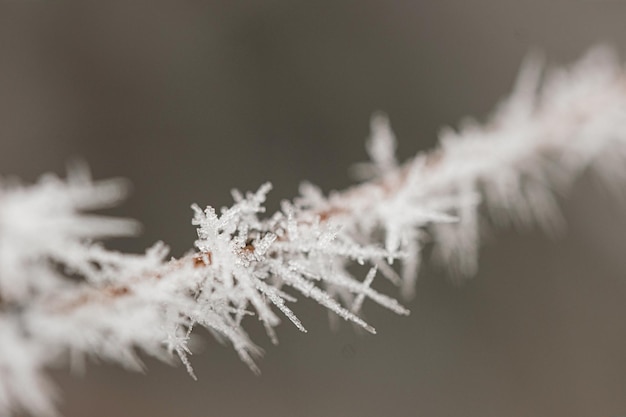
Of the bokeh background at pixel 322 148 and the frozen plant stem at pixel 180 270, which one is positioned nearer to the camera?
the frozen plant stem at pixel 180 270

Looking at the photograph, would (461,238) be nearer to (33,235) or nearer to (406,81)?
(33,235)

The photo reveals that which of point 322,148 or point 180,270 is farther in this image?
point 322,148

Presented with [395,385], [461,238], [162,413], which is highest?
[162,413]

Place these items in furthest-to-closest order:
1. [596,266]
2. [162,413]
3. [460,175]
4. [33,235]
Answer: [596,266] < [162,413] < [460,175] < [33,235]

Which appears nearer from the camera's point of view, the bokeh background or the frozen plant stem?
the frozen plant stem

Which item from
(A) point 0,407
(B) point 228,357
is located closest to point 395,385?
(B) point 228,357

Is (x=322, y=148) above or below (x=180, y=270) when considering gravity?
above

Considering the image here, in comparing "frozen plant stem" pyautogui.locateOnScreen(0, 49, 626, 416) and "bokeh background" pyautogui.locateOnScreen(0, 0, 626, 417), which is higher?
"bokeh background" pyautogui.locateOnScreen(0, 0, 626, 417)

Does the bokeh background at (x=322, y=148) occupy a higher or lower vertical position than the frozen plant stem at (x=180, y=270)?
higher
